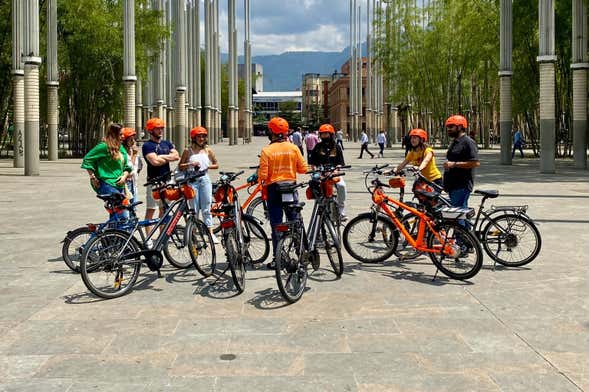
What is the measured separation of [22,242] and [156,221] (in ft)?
11.7

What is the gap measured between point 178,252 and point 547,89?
1957 cm

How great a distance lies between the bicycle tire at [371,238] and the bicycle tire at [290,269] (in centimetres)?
192

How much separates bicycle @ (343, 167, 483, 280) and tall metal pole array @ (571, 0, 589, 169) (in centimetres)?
1965

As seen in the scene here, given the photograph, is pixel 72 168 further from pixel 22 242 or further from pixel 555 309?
pixel 555 309

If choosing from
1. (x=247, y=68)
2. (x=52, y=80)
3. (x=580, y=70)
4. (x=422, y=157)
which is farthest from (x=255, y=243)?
(x=247, y=68)

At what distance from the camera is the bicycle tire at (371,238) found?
29.0 ft

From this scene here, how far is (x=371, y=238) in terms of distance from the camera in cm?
891

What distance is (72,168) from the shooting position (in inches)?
1157

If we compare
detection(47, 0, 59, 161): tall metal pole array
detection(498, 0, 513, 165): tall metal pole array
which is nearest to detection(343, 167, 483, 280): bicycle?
detection(498, 0, 513, 165): tall metal pole array

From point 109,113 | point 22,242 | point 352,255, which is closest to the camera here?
point 352,255

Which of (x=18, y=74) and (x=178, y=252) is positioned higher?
(x=18, y=74)

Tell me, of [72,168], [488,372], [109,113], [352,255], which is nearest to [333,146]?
[352,255]

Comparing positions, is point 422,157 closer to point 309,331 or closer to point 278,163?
point 278,163

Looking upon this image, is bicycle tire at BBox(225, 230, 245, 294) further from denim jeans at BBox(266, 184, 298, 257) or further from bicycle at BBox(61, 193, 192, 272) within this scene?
bicycle at BBox(61, 193, 192, 272)
